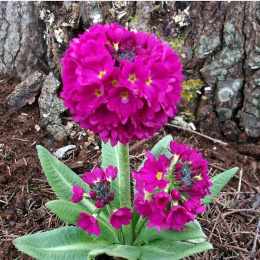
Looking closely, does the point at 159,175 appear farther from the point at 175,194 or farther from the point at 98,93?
the point at 98,93

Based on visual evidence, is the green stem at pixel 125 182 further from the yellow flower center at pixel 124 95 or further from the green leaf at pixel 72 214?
the yellow flower center at pixel 124 95

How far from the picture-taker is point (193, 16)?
4453 millimetres

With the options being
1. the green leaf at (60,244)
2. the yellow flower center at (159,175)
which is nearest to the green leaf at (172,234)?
the green leaf at (60,244)

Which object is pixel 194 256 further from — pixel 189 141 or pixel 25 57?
pixel 25 57

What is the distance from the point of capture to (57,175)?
3.45 metres

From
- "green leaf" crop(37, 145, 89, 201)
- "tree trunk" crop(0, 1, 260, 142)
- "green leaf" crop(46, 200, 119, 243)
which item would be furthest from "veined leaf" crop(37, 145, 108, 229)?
"tree trunk" crop(0, 1, 260, 142)

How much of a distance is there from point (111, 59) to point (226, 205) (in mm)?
2448

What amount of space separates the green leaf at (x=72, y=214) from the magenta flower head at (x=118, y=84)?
76cm

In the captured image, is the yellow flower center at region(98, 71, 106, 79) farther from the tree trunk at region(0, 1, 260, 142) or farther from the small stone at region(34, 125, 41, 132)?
the small stone at region(34, 125, 41, 132)

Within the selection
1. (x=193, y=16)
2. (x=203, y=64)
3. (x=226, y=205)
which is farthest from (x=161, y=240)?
(x=193, y=16)

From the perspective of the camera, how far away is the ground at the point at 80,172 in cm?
381

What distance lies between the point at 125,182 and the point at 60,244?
774mm

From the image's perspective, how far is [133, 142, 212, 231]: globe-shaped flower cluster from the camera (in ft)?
9.04

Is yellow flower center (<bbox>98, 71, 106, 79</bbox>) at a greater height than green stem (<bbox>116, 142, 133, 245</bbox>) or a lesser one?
greater
